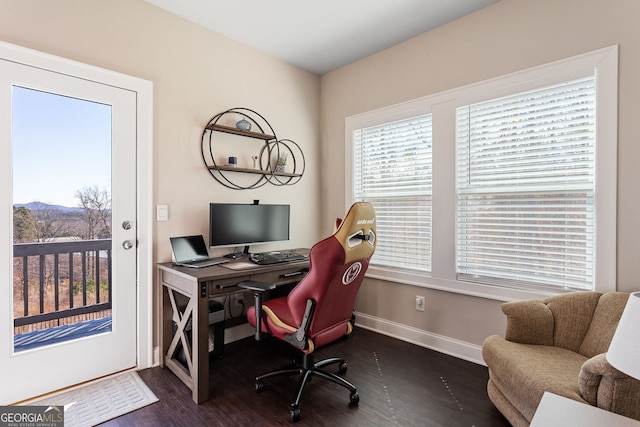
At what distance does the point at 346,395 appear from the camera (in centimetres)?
214

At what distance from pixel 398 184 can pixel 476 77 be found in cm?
109

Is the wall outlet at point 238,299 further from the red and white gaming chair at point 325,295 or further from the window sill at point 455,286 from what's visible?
the window sill at point 455,286

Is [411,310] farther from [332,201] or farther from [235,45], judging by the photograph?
[235,45]

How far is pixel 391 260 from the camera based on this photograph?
10.5 feet

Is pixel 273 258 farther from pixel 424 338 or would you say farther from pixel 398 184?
pixel 424 338

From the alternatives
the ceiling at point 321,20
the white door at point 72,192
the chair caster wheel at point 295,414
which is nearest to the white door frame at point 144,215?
the white door at point 72,192

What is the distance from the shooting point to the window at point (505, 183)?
2078mm

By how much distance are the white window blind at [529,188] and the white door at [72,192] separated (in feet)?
8.58

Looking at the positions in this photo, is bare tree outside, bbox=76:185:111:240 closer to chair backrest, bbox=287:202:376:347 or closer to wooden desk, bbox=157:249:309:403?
wooden desk, bbox=157:249:309:403

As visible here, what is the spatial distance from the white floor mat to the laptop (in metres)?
0.87

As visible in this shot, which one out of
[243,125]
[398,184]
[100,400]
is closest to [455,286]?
[398,184]

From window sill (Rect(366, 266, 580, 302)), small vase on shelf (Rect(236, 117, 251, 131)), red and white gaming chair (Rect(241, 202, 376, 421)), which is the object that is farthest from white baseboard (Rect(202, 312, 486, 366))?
small vase on shelf (Rect(236, 117, 251, 131))

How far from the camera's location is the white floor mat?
1888 millimetres

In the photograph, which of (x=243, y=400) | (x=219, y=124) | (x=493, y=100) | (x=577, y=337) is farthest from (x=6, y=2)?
(x=577, y=337)
